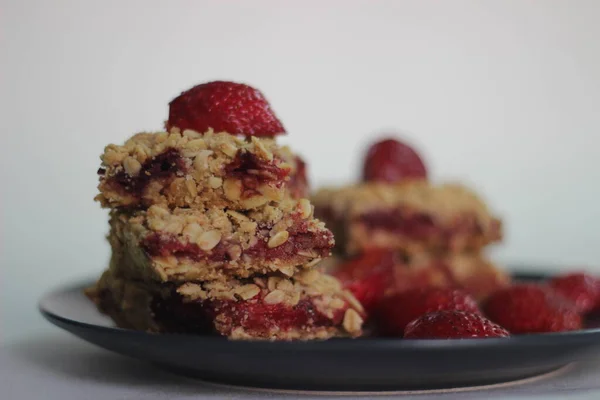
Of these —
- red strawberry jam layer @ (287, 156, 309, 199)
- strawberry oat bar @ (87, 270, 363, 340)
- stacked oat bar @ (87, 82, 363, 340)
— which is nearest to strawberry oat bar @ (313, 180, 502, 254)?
red strawberry jam layer @ (287, 156, 309, 199)

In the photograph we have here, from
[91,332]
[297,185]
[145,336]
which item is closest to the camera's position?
[145,336]

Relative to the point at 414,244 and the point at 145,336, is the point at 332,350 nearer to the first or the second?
the point at 145,336

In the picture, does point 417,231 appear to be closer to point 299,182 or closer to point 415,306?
point 299,182

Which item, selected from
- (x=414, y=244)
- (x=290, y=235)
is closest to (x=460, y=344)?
(x=290, y=235)

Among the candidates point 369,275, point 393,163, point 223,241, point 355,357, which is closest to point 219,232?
point 223,241

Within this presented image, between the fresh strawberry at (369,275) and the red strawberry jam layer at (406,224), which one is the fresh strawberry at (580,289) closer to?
the red strawberry jam layer at (406,224)

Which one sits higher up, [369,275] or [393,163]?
[393,163]

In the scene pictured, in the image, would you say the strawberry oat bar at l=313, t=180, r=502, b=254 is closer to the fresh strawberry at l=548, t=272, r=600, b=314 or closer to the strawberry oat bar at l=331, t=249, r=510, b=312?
the strawberry oat bar at l=331, t=249, r=510, b=312
